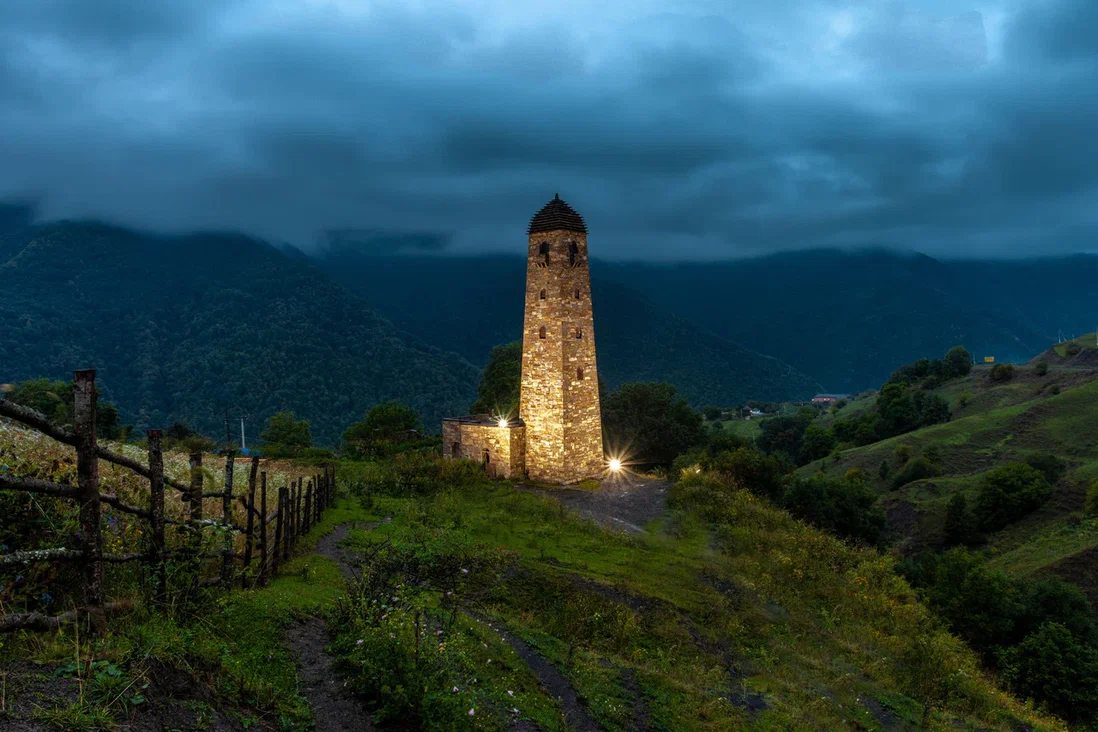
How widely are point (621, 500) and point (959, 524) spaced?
32.3 m

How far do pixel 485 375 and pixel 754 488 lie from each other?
23.2 m

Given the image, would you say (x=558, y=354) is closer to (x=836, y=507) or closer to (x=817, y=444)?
(x=836, y=507)

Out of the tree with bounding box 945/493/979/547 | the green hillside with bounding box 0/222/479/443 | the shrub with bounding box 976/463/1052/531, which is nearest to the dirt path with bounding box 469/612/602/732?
the tree with bounding box 945/493/979/547

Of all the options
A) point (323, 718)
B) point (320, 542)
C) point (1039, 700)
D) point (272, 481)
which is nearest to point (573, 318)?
point (272, 481)

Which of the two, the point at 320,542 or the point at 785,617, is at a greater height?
the point at 320,542

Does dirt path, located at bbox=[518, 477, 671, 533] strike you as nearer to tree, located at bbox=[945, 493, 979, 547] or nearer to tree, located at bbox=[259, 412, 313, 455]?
tree, located at bbox=[259, 412, 313, 455]

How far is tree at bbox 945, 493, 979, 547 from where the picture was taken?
46.2 metres

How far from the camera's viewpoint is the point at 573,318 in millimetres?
30562

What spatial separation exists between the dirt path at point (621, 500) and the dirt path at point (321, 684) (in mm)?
15300

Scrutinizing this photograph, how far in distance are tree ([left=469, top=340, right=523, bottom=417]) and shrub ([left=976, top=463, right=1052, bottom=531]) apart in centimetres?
3451

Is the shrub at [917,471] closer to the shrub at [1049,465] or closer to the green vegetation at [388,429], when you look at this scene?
the shrub at [1049,465]

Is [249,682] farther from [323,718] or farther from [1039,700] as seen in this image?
[1039,700]

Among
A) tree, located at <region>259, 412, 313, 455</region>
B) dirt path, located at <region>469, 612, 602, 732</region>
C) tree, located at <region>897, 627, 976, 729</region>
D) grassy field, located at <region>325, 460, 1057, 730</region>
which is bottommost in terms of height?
tree, located at <region>897, 627, 976, 729</region>

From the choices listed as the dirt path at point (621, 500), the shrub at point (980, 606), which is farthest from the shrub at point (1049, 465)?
the dirt path at point (621, 500)
